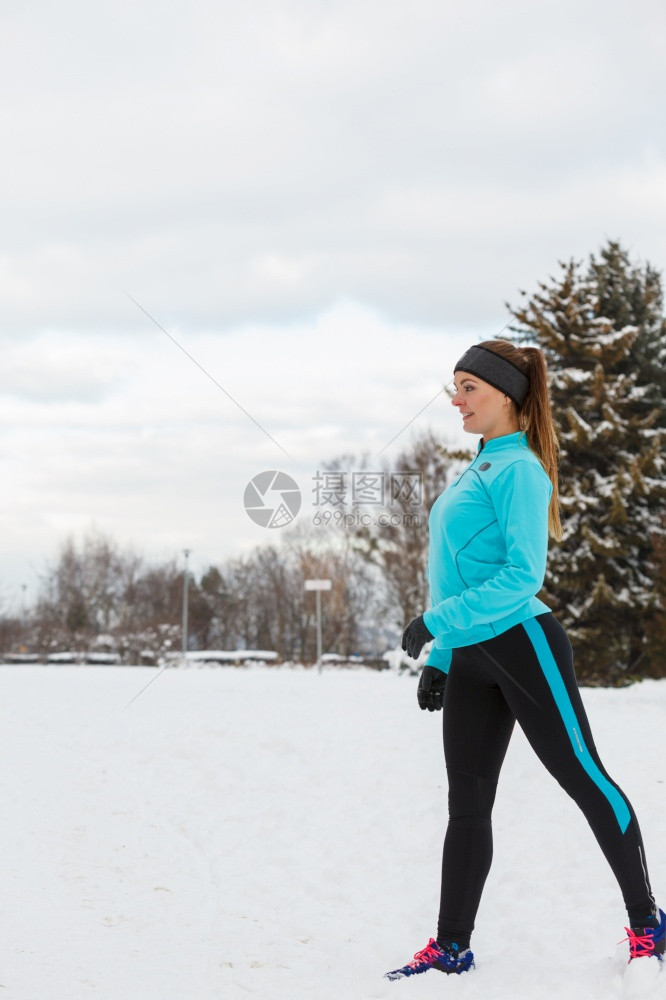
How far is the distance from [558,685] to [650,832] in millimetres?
2798

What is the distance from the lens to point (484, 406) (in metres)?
3.12

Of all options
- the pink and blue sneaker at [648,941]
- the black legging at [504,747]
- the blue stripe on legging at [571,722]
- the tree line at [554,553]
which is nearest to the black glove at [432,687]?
the black legging at [504,747]

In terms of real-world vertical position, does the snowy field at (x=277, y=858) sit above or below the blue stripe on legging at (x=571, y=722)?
below

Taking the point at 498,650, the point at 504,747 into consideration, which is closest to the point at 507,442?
the point at 498,650

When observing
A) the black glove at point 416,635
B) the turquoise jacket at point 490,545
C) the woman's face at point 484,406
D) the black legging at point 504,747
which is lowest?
the black legging at point 504,747

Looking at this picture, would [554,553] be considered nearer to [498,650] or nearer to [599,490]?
[599,490]

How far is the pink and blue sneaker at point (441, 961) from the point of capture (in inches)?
118

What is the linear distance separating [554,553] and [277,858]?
14071mm

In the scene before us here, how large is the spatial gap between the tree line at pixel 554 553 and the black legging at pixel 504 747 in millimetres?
7976

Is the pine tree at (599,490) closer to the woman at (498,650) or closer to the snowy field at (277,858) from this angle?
the snowy field at (277,858)

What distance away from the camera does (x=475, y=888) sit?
302 cm

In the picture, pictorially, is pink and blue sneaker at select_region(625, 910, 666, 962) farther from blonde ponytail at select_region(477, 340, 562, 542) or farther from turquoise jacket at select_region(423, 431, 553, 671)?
blonde ponytail at select_region(477, 340, 562, 542)

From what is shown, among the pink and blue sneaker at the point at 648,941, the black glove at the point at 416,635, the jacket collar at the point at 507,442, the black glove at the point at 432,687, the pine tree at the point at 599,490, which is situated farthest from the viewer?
the pine tree at the point at 599,490

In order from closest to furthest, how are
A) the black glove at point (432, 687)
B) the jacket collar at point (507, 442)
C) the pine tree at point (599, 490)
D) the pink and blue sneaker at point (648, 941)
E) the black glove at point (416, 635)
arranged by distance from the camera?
the pink and blue sneaker at point (648, 941) → the black glove at point (416, 635) → the jacket collar at point (507, 442) → the black glove at point (432, 687) → the pine tree at point (599, 490)
